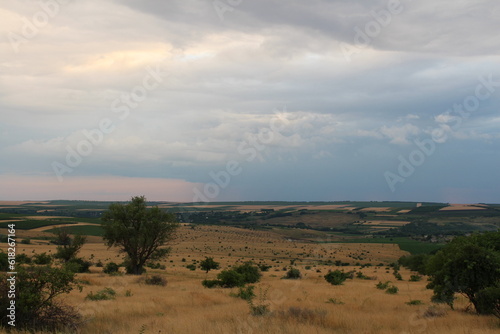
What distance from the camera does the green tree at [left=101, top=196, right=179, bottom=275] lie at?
126 feet

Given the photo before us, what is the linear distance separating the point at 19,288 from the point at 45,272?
863mm

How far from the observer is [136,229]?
3878 cm

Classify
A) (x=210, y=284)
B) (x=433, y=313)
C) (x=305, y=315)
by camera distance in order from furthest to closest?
(x=210, y=284) → (x=433, y=313) → (x=305, y=315)

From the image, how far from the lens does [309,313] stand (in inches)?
545

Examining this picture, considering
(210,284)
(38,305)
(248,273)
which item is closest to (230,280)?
(210,284)

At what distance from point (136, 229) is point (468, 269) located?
30035mm

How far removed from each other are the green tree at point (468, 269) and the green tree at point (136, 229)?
27.3m

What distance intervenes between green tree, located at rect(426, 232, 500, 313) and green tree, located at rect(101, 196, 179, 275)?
89.7 ft

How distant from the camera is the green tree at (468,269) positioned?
52.5 ft

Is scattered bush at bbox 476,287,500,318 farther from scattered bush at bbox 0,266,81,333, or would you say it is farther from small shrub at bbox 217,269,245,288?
small shrub at bbox 217,269,245,288

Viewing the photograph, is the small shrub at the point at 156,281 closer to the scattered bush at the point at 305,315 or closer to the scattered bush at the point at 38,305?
the scattered bush at the point at 38,305

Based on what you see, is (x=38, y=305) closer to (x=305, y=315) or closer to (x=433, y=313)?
(x=305, y=315)

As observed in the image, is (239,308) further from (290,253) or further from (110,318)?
(290,253)

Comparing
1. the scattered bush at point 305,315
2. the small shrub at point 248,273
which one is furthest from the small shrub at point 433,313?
the small shrub at point 248,273
